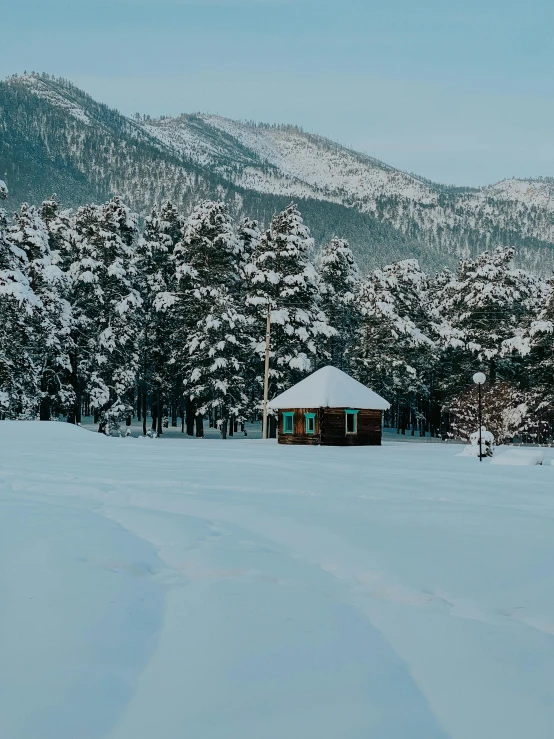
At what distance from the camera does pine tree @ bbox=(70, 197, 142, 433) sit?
37.1m

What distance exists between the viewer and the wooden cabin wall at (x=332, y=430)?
112 ft

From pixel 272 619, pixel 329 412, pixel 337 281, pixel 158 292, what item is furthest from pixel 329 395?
pixel 272 619

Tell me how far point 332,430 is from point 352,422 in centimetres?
125

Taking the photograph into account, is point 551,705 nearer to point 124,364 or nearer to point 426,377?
point 124,364

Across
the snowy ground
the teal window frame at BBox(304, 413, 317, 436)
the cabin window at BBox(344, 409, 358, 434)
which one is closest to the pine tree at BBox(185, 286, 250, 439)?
the teal window frame at BBox(304, 413, 317, 436)

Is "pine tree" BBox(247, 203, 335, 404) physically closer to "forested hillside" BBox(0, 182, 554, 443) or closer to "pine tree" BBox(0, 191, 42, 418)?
"forested hillside" BBox(0, 182, 554, 443)

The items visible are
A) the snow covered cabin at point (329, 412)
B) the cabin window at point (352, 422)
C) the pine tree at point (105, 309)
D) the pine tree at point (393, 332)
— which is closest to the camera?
the snow covered cabin at point (329, 412)

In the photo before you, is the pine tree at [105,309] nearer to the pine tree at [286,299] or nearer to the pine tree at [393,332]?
the pine tree at [286,299]

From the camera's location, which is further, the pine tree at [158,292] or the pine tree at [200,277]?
the pine tree at [158,292]

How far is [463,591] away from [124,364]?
35.6 meters

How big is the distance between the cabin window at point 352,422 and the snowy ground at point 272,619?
24753 mm

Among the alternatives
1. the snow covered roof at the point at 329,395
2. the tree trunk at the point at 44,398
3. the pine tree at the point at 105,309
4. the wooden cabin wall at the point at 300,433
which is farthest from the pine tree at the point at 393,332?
the tree trunk at the point at 44,398

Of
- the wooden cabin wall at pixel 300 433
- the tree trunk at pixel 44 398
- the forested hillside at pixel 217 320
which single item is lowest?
the wooden cabin wall at pixel 300 433

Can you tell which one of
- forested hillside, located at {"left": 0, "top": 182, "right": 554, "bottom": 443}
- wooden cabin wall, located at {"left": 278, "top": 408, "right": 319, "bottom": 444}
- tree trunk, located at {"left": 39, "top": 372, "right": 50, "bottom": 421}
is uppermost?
forested hillside, located at {"left": 0, "top": 182, "right": 554, "bottom": 443}
